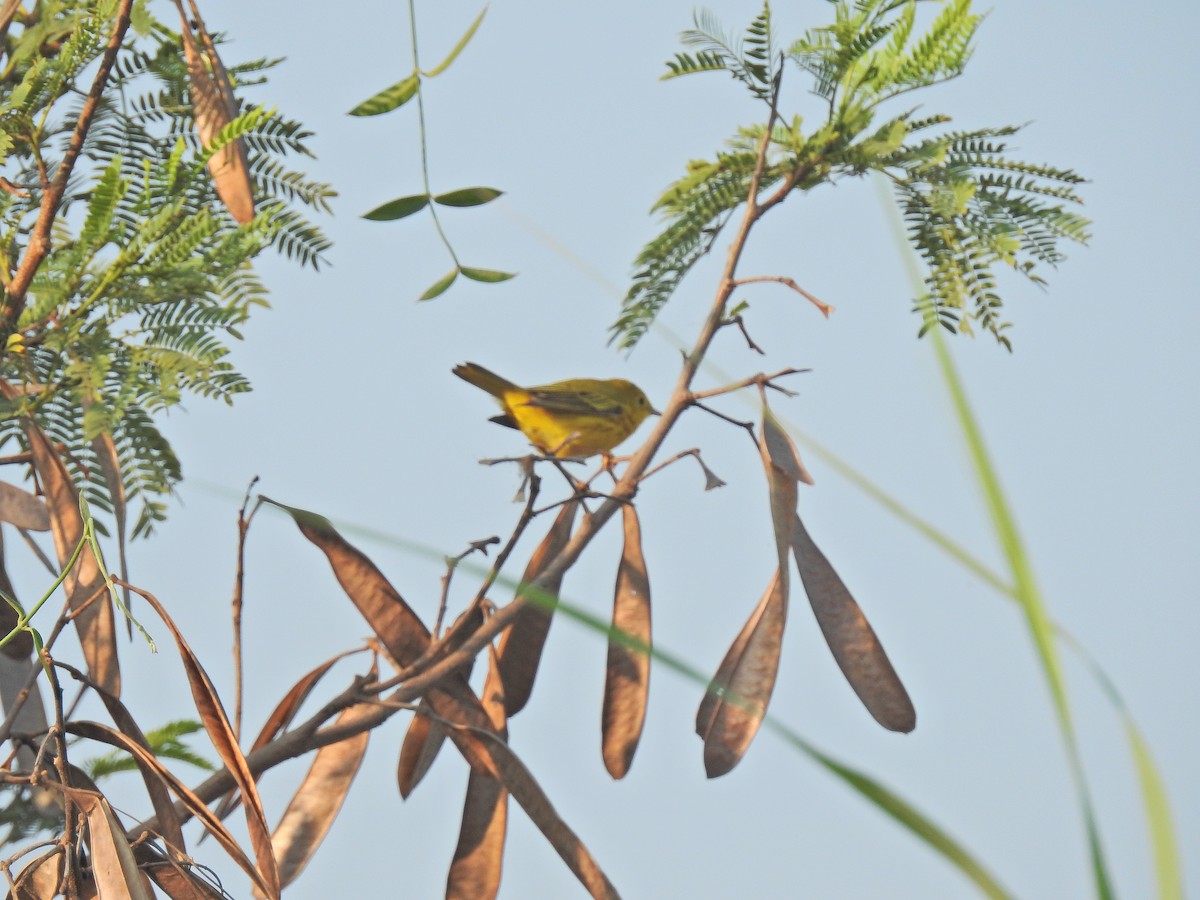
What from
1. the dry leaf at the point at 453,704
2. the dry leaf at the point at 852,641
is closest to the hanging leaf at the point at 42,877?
the dry leaf at the point at 453,704

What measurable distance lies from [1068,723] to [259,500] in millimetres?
1286

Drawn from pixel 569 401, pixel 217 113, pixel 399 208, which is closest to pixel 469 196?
pixel 399 208

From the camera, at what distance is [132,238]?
1682 millimetres

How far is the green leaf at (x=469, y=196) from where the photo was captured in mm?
1395

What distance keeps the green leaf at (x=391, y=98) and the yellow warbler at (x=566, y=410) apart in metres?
2.24

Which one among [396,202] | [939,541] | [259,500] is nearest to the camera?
[939,541]

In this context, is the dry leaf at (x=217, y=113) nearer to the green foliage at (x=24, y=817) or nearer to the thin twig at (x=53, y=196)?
the thin twig at (x=53, y=196)

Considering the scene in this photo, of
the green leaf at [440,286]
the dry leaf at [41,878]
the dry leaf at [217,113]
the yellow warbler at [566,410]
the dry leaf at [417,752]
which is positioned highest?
the yellow warbler at [566,410]

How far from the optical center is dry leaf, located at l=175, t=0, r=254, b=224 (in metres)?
1.74

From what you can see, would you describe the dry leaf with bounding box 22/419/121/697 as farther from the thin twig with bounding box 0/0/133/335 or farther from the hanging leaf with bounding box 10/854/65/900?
the hanging leaf with bounding box 10/854/65/900

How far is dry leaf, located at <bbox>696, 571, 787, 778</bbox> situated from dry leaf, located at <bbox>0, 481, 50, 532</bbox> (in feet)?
3.18

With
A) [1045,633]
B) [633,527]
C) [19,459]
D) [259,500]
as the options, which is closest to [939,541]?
[1045,633]

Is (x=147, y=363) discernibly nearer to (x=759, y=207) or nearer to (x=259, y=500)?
(x=259, y=500)

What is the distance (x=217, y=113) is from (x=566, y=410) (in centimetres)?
189
